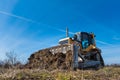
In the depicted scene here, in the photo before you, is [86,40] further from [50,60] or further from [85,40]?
[50,60]

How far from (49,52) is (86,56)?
2.78 meters

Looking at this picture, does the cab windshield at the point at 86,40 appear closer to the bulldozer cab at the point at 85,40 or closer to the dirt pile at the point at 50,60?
the bulldozer cab at the point at 85,40

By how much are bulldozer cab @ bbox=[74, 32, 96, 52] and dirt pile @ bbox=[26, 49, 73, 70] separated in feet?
11.1

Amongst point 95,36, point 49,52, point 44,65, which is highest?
point 95,36

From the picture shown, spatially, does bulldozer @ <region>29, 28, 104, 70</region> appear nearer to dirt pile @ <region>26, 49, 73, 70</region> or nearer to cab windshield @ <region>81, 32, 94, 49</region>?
cab windshield @ <region>81, 32, 94, 49</region>

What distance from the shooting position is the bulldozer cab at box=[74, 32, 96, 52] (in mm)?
17019

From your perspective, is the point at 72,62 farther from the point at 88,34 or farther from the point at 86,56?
the point at 88,34

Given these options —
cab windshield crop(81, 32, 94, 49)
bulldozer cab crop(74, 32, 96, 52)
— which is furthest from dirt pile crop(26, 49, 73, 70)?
cab windshield crop(81, 32, 94, 49)

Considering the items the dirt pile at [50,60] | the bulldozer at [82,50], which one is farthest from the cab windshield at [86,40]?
the dirt pile at [50,60]

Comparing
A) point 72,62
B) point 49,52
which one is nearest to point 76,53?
point 72,62

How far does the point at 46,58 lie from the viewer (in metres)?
13.9

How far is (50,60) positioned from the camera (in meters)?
13.6

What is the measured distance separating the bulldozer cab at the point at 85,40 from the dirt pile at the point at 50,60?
133 inches

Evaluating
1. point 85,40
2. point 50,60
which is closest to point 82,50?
point 85,40
